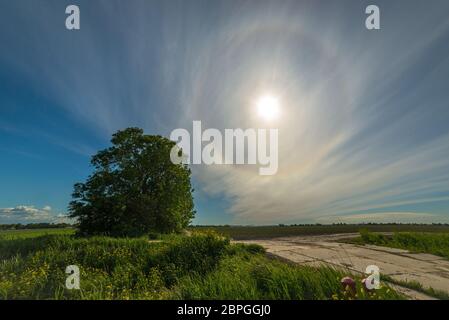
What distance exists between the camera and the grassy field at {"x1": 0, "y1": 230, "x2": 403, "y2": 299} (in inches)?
255

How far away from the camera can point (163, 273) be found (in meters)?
10.3

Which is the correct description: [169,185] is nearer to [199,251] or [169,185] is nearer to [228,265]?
[199,251]

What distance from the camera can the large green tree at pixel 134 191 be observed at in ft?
79.6

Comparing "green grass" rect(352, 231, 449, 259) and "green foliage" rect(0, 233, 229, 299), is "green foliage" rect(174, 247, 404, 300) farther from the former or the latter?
"green grass" rect(352, 231, 449, 259)

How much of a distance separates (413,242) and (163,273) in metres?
14.7

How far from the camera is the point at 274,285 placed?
660 centimetres

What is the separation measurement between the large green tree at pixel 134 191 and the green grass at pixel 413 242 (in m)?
16.5

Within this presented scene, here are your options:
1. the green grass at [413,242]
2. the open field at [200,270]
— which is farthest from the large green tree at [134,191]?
the green grass at [413,242]

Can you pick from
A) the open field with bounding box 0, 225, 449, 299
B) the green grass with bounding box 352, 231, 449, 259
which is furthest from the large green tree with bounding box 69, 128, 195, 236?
the green grass with bounding box 352, 231, 449, 259

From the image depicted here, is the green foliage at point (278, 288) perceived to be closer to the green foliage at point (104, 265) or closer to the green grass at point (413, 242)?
the green foliage at point (104, 265)

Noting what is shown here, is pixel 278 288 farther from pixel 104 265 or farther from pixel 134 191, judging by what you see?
pixel 134 191

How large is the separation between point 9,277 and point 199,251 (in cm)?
662
